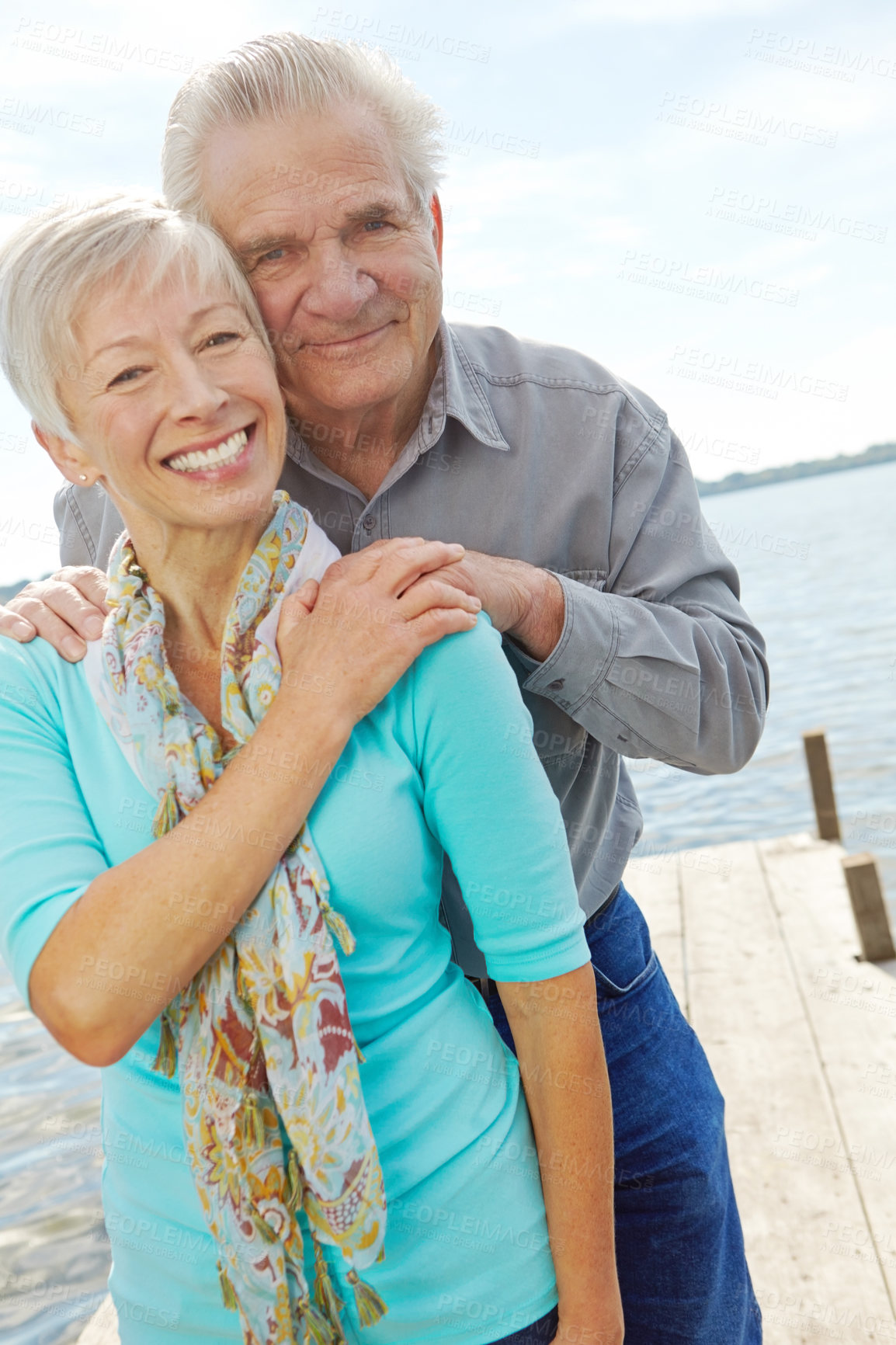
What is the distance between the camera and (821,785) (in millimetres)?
6750

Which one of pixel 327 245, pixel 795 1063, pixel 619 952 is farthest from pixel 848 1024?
pixel 327 245

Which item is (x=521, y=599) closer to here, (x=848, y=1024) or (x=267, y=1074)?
(x=267, y=1074)

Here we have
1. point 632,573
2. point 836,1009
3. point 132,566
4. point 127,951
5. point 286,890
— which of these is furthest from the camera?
point 836,1009

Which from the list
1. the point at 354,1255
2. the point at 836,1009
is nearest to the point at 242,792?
the point at 354,1255

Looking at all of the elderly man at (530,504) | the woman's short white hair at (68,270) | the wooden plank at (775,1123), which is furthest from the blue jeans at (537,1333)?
the wooden plank at (775,1123)

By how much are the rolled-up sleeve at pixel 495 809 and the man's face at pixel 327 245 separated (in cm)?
60

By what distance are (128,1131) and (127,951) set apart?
35 centimetres

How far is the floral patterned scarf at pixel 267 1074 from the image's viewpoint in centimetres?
135

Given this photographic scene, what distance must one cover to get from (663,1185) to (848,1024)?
240 centimetres

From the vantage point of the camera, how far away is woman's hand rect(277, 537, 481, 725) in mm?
1399

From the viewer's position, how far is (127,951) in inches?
50.0

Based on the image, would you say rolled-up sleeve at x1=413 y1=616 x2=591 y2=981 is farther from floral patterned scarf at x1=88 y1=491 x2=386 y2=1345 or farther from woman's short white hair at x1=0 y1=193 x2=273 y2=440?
woman's short white hair at x1=0 y1=193 x2=273 y2=440

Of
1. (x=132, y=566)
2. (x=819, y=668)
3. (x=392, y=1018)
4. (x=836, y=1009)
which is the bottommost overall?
(x=819, y=668)

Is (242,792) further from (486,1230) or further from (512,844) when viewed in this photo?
(486,1230)
